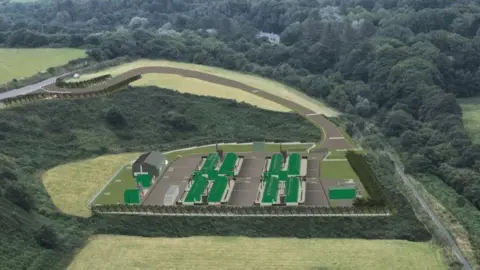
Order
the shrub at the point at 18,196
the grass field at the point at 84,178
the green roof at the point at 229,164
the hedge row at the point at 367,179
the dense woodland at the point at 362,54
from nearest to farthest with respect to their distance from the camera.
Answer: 1. the shrub at the point at 18,196
2. the hedge row at the point at 367,179
3. the grass field at the point at 84,178
4. the green roof at the point at 229,164
5. the dense woodland at the point at 362,54

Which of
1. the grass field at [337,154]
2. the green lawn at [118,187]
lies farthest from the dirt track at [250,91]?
the green lawn at [118,187]

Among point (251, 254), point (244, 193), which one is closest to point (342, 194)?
point (244, 193)

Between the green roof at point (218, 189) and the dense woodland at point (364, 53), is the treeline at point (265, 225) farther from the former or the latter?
the dense woodland at point (364, 53)

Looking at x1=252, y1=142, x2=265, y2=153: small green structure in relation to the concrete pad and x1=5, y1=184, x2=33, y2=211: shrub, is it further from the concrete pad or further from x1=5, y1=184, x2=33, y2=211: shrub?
x1=5, y1=184, x2=33, y2=211: shrub

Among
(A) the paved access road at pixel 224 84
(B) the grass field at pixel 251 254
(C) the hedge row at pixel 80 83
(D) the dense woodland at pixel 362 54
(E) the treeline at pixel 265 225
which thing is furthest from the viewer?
(C) the hedge row at pixel 80 83

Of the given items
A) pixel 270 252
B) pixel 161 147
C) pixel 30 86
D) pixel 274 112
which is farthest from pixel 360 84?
pixel 270 252

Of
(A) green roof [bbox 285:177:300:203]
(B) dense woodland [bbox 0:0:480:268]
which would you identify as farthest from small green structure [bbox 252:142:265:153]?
(B) dense woodland [bbox 0:0:480:268]
